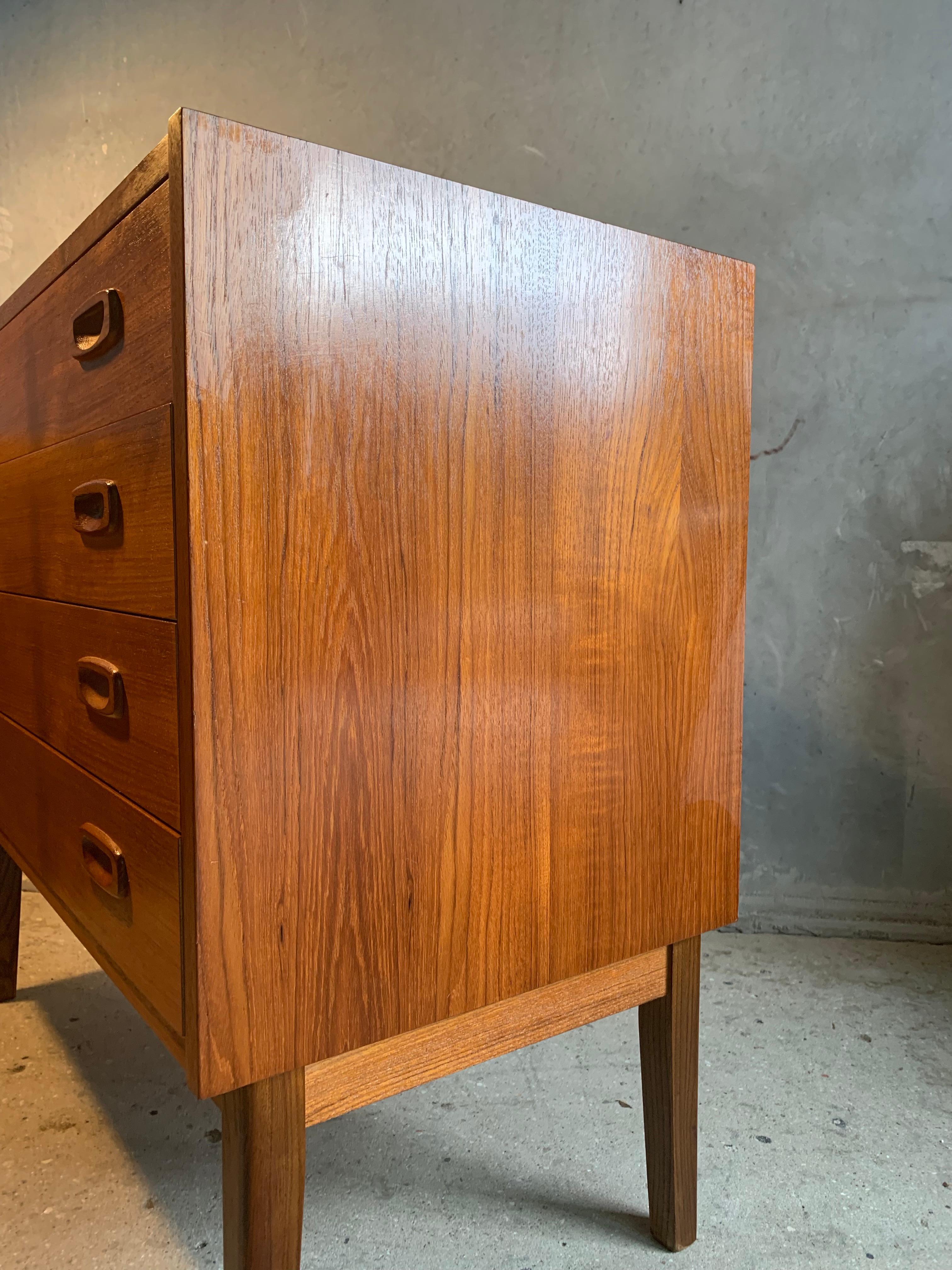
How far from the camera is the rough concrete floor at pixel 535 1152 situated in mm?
934

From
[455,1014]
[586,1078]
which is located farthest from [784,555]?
[455,1014]

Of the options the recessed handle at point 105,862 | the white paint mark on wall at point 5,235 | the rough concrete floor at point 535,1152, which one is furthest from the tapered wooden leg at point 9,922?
the white paint mark on wall at point 5,235

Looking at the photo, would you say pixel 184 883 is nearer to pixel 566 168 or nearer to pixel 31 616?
pixel 31 616

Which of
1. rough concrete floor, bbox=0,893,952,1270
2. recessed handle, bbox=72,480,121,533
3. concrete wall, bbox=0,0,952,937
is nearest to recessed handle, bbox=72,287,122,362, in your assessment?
recessed handle, bbox=72,480,121,533

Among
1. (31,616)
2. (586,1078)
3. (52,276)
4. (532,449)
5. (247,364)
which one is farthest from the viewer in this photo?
(586,1078)

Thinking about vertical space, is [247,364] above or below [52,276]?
below

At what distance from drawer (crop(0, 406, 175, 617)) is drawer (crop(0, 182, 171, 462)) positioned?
0.02 meters

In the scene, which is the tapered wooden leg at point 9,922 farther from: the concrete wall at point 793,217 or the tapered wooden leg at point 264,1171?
the concrete wall at point 793,217

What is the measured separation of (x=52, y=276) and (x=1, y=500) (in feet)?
1.08

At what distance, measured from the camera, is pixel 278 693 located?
0.62 meters

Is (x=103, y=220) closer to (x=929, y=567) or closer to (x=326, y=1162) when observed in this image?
(x=326, y=1162)

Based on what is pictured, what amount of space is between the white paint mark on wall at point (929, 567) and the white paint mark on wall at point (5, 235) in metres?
1.87

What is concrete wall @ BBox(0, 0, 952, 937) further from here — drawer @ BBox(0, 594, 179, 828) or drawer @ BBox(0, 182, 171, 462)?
drawer @ BBox(0, 594, 179, 828)

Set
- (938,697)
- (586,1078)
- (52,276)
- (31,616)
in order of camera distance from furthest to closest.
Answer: (938,697), (586,1078), (31,616), (52,276)
